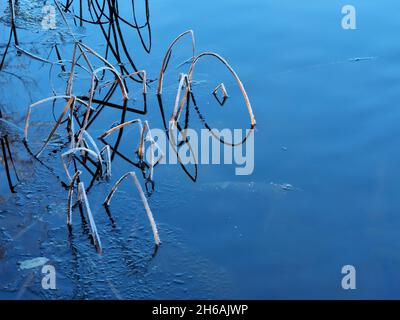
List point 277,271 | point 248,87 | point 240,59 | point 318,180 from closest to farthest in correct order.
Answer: point 277,271 → point 318,180 → point 248,87 → point 240,59

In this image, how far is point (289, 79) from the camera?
5.32 meters

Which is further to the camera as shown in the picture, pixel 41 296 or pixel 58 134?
pixel 58 134

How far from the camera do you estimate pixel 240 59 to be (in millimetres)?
5613

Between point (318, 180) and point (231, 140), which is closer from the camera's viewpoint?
point (318, 180)

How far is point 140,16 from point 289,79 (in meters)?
1.81

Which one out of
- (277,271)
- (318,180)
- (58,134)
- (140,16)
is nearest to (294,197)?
(318,180)

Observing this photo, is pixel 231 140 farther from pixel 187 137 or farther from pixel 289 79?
pixel 289 79

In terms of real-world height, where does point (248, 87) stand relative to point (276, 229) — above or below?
above

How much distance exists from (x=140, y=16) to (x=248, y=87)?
1.70 m
